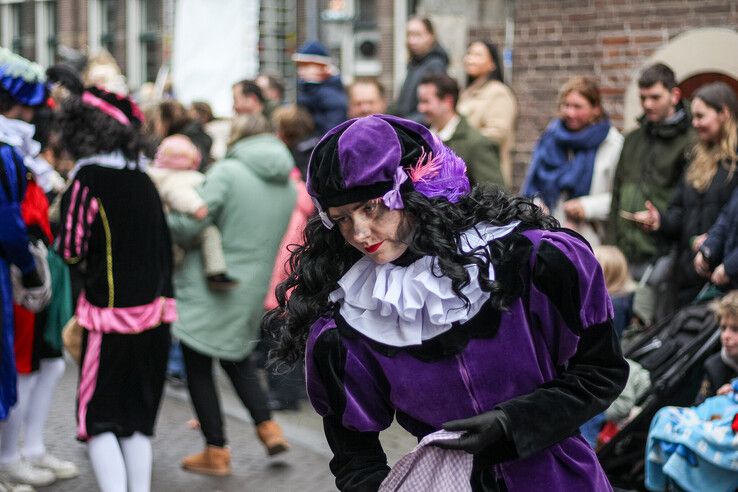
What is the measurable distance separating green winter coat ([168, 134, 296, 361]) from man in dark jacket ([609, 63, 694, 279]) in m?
1.91

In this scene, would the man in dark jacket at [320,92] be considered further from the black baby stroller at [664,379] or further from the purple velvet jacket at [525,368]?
the purple velvet jacket at [525,368]

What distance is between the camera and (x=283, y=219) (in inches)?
280

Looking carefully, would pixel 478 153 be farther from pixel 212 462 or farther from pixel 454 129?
pixel 212 462

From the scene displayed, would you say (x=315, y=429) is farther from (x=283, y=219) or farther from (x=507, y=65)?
(x=507, y=65)

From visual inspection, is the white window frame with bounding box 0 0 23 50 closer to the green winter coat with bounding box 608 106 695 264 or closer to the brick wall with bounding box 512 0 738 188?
the brick wall with bounding box 512 0 738 188

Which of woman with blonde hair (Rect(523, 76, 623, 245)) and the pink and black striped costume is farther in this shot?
woman with blonde hair (Rect(523, 76, 623, 245))

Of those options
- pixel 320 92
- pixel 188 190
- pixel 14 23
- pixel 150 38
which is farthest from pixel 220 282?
pixel 14 23

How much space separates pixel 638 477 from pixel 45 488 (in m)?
2.88

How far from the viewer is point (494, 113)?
27.1 feet

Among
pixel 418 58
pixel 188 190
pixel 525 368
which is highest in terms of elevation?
pixel 418 58

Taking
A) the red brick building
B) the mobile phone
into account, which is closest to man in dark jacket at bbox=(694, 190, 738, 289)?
the mobile phone

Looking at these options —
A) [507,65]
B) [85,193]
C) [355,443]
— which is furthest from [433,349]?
[507,65]

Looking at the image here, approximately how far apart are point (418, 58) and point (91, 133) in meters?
3.98

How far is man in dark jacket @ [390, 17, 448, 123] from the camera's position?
884cm
